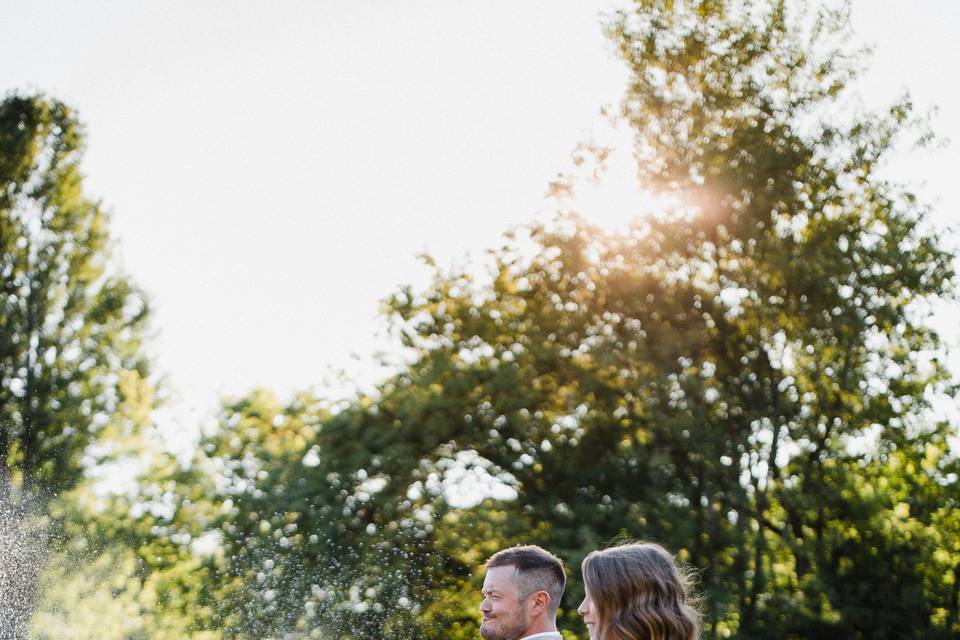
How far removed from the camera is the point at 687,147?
47.3 ft

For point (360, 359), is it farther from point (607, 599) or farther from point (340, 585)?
point (607, 599)

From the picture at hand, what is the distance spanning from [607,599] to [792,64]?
13.5m

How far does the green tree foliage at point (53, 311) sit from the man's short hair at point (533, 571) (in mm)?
14275

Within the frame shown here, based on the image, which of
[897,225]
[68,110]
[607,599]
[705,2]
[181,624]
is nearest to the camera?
[607,599]

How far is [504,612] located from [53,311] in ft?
50.9

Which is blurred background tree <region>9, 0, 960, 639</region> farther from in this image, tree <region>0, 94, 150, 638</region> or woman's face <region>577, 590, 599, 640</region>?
woman's face <region>577, 590, 599, 640</region>

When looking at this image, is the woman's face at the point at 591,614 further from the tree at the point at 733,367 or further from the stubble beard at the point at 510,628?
the tree at the point at 733,367

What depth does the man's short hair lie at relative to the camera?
3.92 metres

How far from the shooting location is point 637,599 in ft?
8.48

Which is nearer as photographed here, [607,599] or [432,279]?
[607,599]

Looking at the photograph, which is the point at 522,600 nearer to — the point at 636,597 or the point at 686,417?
the point at 636,597

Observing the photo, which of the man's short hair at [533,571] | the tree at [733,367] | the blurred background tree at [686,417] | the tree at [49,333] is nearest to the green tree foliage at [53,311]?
the tree at [49,333]

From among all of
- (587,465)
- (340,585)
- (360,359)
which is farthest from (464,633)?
(360,359)

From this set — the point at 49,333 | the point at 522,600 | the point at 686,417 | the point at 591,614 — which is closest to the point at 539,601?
the point at 522,600
